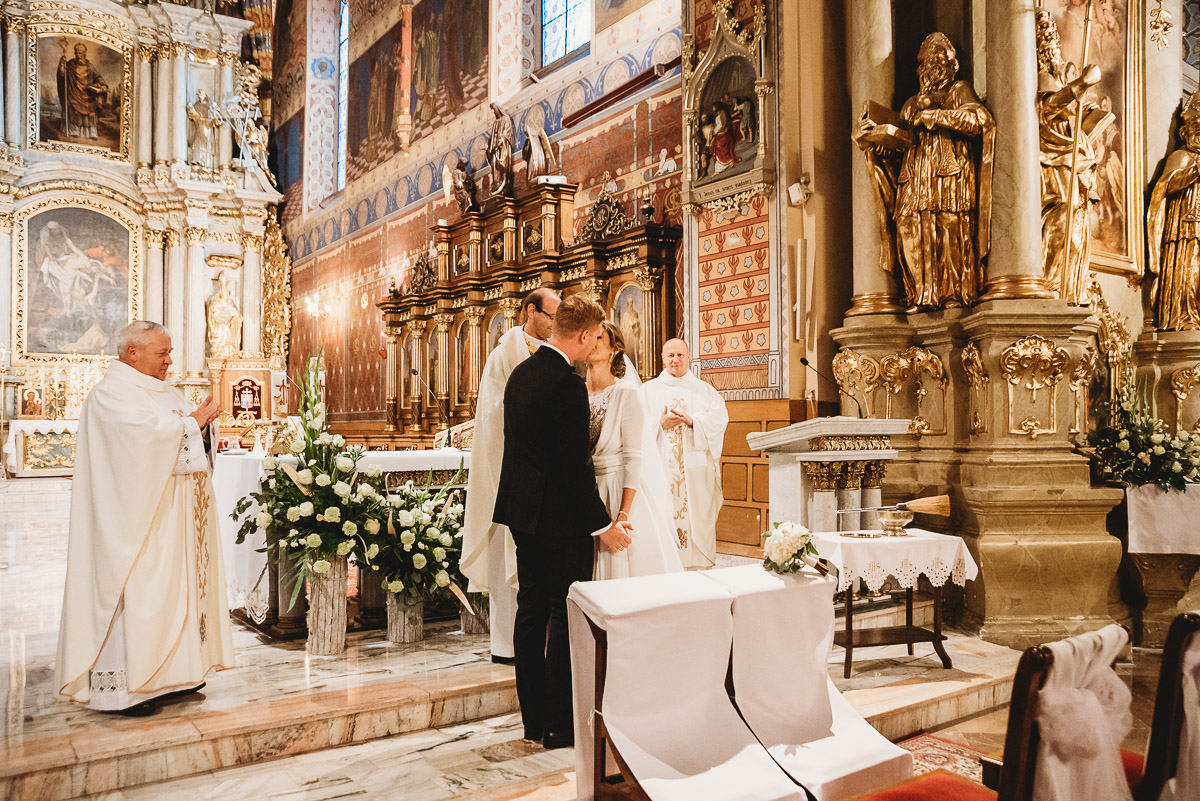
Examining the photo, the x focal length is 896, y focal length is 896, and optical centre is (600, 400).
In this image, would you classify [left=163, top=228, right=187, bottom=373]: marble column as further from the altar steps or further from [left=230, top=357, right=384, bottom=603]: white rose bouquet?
[left=230, top=357, right=384, bottom=603]: white rose bouquet

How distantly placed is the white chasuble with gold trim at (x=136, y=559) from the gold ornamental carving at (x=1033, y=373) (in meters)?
4.62

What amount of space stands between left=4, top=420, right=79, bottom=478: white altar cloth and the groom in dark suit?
12.6 meters

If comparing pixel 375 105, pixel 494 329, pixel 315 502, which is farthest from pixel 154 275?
pixel 315 502

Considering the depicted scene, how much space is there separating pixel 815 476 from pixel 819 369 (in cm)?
175

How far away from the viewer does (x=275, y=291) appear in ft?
58.5

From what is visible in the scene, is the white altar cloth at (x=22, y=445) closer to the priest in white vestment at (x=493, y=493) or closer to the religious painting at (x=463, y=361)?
the religious painting at (x=463, y=361)

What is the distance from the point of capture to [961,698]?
4164mm

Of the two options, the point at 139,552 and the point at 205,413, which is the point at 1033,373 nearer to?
the point at 205,413

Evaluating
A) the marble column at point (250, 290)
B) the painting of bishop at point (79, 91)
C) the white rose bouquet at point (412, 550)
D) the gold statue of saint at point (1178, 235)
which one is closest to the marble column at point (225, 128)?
the marble column at point (250, 290)

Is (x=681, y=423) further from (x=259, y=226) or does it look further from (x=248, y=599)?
(x=259, y=226)

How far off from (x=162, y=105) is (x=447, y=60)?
6.51m

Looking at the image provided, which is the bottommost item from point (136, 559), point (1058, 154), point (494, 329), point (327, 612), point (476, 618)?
point (476, 618)

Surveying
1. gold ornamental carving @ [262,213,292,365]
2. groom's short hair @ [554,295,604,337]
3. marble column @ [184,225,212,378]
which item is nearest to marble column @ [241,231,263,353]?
marble column @ [184,225,212,378]

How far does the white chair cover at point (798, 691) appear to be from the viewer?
2604 mm
